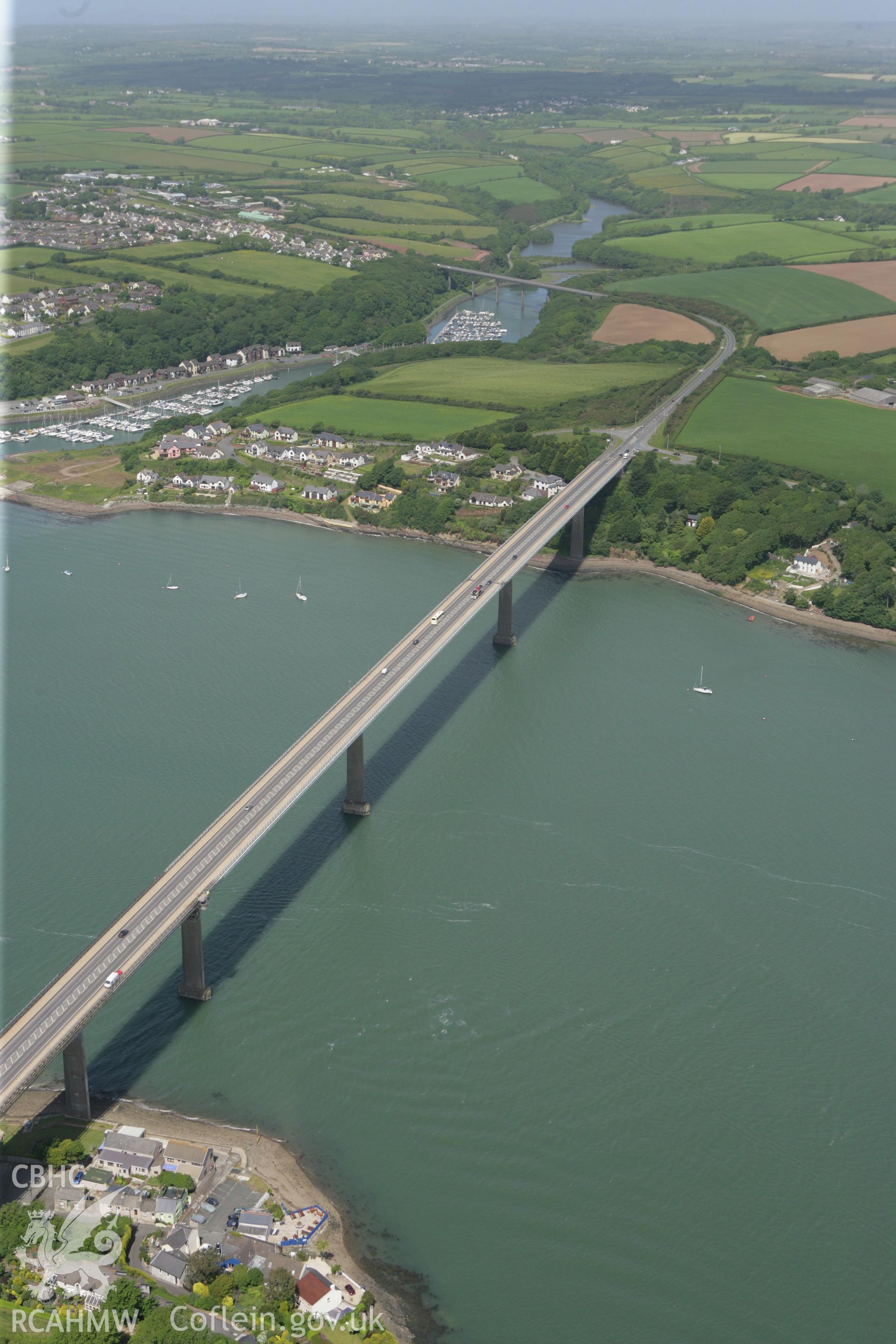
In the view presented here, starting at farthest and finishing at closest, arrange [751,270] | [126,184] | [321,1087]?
[126,184], [751,270], [321,1087]

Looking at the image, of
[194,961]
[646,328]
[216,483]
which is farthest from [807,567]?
[646,328]

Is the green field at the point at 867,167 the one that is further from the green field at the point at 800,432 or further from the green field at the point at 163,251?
the green field at the point at 800,432

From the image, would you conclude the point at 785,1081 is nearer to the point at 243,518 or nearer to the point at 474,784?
the point at 474,784

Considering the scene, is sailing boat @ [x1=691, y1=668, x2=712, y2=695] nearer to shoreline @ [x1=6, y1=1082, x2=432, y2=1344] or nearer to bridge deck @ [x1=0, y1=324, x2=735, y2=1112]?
bridge deck @ [x1=0, y1=324, x2=735, y2=1112]

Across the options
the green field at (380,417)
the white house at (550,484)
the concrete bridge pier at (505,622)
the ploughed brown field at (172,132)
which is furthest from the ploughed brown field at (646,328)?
the ploughed brown field at (172,132)

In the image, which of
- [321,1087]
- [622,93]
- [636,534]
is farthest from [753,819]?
[622,93]

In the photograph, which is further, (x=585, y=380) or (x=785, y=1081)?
(x=585, y=380)
